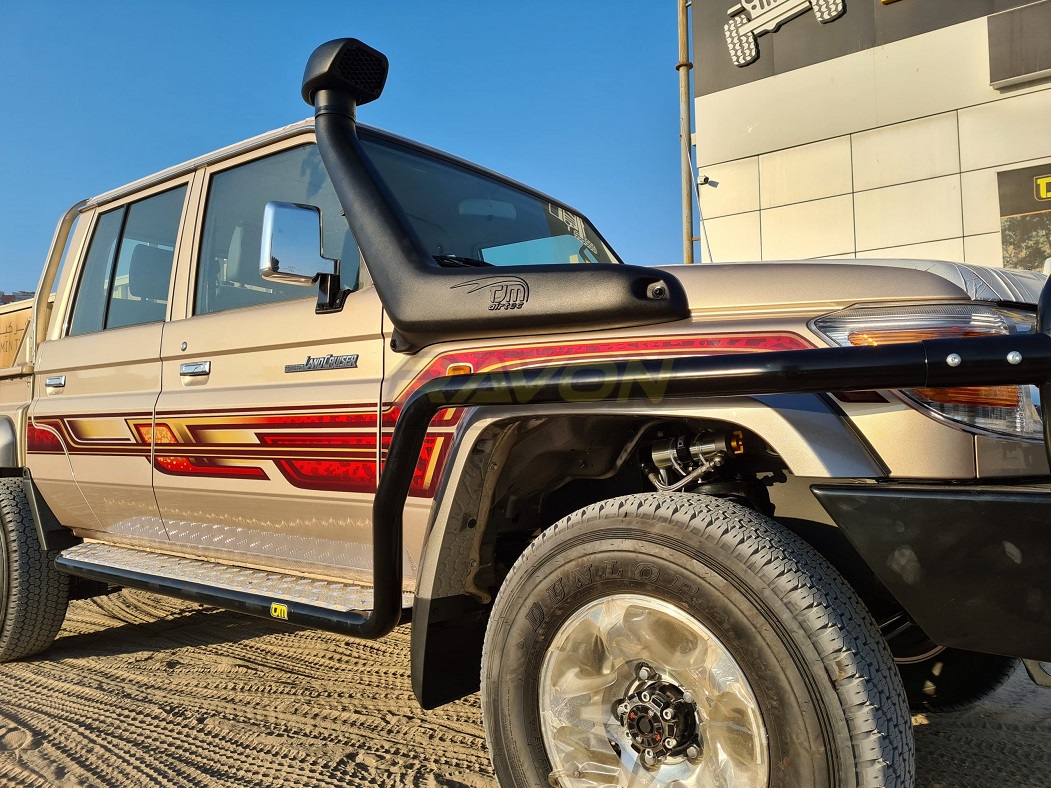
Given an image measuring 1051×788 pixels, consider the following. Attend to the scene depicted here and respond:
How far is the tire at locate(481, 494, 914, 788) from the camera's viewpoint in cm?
149

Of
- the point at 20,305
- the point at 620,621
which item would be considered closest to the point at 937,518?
the point at 620,621

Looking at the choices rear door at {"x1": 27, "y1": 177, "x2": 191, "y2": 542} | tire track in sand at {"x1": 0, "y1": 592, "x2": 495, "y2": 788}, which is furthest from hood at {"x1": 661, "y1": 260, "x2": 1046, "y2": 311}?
rear door at {"x1": 27, "y1": 177, "x2": 191, "y2": 542}

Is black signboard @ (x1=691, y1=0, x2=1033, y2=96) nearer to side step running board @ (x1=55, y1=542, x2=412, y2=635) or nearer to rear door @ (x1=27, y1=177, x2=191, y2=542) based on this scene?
rear door @ (x1=27, y1=177, x2=191, y2=542)

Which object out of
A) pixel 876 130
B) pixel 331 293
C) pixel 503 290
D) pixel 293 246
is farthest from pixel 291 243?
pixel 876 130

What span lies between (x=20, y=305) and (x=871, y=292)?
434 cm

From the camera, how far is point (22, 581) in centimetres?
377

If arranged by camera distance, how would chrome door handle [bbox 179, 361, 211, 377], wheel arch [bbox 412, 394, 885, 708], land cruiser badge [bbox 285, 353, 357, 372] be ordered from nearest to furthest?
wheel arch [bbox 412, 394, 885, 708], land cruiser badge [bbox 285, 353, 357, 372], chrome door handle [bbox 179, 361, 211, 377]

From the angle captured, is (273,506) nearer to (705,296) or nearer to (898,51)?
(705,296)

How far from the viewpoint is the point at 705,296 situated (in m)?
1.89

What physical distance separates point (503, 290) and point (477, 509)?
0.60 m

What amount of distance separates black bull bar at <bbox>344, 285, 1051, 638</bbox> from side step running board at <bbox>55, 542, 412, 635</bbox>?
0.52 ft

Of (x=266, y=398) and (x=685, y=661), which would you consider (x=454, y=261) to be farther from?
(x=685, y=661)

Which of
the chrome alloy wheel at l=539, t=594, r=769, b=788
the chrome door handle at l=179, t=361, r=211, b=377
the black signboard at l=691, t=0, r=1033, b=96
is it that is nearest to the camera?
the chrome alloy wheel at l=539, t=594, r=769, b=788

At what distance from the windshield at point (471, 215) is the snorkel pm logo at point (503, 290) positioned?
0.31 meters
